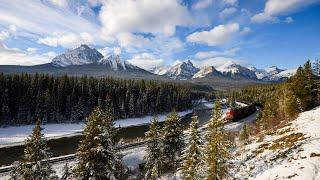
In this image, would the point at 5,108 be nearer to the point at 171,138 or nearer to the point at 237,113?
the point at 171,138

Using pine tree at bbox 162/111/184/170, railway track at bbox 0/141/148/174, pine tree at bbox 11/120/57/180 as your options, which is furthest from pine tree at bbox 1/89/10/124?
pine tree at bbox 11/120/57/180

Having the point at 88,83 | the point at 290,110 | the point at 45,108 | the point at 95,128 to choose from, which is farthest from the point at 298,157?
the point at 88,83

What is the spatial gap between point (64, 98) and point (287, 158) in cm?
9804

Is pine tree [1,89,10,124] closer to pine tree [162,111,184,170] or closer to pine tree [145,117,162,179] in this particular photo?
pine tree [145,117,162,179]

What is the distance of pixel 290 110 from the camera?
64125 millimetres

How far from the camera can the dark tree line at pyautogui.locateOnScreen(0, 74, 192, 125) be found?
104 m

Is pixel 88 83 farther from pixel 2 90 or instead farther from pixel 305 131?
pixel 305 131

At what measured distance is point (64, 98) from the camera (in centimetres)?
11656

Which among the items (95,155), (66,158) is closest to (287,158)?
(95,155)

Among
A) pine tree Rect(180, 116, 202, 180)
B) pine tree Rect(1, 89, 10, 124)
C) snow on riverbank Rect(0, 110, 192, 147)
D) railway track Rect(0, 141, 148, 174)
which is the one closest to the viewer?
pine tree Rect(180, 116, 202, 180)

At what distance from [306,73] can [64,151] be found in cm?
5350

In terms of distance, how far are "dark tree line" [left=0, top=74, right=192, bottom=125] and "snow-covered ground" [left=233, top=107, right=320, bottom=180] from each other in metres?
82.8

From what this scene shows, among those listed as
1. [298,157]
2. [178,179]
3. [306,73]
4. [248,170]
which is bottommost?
[178,179]

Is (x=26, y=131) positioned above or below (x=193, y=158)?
below
